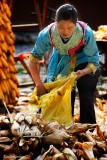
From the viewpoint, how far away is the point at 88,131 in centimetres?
446

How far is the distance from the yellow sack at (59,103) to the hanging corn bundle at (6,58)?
2223mm

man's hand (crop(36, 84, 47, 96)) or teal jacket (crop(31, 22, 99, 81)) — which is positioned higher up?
teal jacket (crop(31, 22, 99, 81))

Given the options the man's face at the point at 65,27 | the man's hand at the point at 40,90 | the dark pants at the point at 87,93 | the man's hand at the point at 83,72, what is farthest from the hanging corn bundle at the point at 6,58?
the man's face at the point at 65,27

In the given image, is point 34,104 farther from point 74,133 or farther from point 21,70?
point 21,70

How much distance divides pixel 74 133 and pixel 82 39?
1.24 metres

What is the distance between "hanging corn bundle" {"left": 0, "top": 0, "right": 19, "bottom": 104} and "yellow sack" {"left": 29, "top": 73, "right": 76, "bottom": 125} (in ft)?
7.29

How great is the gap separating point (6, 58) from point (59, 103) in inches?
99.4

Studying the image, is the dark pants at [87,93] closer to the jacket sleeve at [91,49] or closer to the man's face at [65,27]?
the jacket sleeve at [91,49]

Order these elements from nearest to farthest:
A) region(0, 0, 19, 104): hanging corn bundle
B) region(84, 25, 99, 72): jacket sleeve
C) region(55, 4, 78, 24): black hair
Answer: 1. region(55, 4, 78, 24): black hair
2. region(84, 25, 99, 72): jacket sleeve
3. region(0, 0, 19, 104): hanging corn bundle

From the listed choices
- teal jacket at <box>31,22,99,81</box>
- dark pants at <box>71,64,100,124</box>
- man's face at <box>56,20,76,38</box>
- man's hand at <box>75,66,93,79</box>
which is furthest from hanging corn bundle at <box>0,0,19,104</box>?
man's face at <box>56,20,76,38</box>

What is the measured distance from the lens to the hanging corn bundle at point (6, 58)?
718cm

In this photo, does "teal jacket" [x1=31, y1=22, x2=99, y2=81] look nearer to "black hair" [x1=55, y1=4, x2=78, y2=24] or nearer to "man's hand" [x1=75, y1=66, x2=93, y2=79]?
"man's hand" [x1=75, y1=66, x2=93, y2=79]

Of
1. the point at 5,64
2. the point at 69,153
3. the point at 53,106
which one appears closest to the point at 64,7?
the point at 53,106

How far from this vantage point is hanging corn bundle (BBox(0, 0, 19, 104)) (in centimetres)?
718
